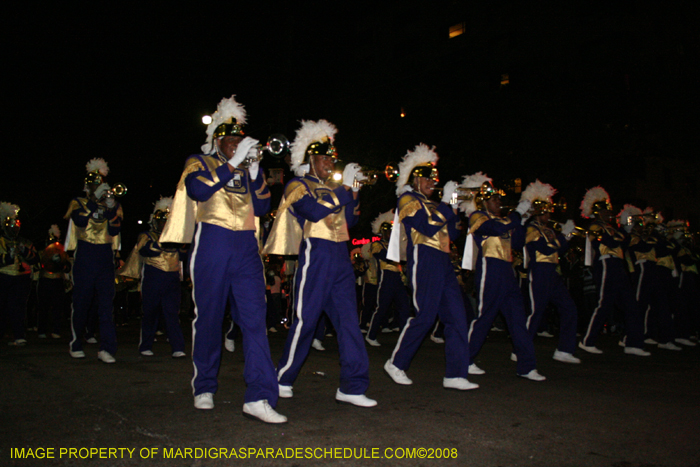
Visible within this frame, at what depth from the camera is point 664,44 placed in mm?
34781

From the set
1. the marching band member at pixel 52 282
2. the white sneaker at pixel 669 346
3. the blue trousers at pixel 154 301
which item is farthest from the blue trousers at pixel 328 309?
the marching band member at pixel 52 282

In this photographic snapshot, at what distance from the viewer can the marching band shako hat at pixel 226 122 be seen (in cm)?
497

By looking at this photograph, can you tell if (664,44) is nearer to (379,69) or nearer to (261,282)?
(379,69)

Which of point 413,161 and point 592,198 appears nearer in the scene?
point 413,161

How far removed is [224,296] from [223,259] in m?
0.30

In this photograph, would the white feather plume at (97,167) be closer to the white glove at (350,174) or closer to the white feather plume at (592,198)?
the white glove at (350,174)

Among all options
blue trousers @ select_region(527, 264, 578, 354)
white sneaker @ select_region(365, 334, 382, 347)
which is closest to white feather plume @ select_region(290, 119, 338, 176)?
blue trousers @ select_region(527, 264, 578, 354)

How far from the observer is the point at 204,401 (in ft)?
14.9

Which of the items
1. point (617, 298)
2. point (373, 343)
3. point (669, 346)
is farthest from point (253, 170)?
point (669, 346)

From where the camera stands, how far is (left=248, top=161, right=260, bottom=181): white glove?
4712mm

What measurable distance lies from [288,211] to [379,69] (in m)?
49.1

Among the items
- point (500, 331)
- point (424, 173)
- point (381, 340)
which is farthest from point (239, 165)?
point (500, 331)

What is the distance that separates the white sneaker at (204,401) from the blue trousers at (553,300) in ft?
15.7

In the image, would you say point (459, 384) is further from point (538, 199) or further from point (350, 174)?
point (538, 199)
